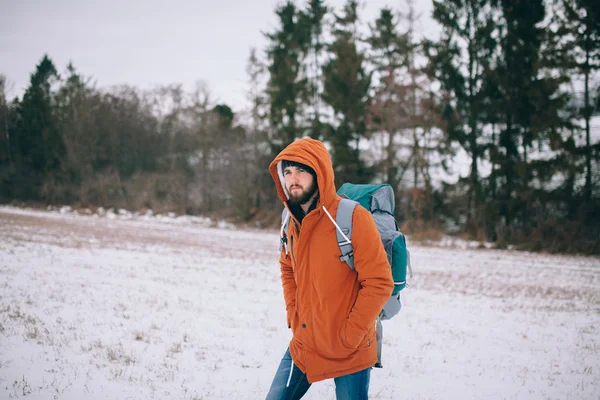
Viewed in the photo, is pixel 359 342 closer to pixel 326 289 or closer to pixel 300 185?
pixel 326 289

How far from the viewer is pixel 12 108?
150ft

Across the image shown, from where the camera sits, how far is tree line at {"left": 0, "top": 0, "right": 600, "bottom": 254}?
63.1 feet

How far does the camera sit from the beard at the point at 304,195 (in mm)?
2404

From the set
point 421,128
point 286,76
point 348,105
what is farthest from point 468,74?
point 286,76

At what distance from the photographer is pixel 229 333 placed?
574cm

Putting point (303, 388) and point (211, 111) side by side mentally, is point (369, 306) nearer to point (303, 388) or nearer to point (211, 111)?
point (303, 388)

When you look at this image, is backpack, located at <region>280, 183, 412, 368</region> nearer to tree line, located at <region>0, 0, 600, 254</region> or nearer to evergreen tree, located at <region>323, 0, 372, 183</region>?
tree line, located at <region>0, 0, 600, 254</region>

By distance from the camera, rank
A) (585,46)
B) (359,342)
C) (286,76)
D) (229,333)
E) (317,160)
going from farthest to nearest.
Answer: (286,76), (585,46), (229,333), (317,160), (359,342)

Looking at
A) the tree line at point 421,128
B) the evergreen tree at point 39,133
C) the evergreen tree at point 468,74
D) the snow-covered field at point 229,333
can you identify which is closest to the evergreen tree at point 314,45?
the tree line at point 421,128

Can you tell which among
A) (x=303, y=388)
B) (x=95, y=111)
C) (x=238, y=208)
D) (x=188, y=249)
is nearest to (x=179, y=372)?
(x=303, y=388)

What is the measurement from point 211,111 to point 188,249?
84.3 feet

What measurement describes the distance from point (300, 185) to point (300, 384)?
1235 millimetres

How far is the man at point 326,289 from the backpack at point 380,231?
0.16 ft

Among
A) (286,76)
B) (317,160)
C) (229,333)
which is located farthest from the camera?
(286,76)
